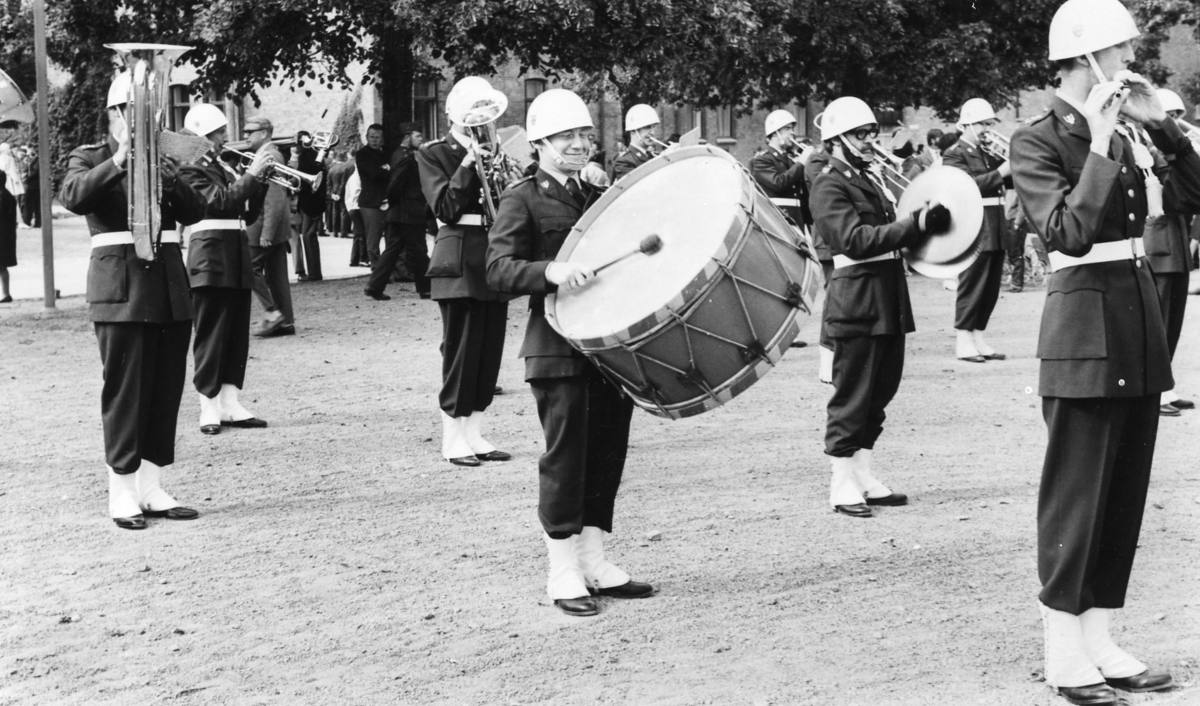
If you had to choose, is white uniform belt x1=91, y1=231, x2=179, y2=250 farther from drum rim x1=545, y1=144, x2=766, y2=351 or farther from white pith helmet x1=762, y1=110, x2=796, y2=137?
white pith helmet x1=762, y1=110, x2=796, y2=137

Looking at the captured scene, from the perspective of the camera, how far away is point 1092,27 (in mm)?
4648

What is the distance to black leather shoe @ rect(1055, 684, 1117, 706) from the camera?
15.5 ft

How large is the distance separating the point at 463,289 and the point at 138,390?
214 cm

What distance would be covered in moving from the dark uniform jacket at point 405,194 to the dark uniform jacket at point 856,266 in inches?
380

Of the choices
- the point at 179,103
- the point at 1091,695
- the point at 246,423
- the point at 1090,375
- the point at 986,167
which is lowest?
the point at 246,423

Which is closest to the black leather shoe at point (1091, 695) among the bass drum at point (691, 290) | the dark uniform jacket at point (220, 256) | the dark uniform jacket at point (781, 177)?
the bass drum at point (691, 290)

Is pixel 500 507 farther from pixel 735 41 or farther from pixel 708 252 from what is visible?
pixel 735 41

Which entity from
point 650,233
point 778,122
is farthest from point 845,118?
point 778,122

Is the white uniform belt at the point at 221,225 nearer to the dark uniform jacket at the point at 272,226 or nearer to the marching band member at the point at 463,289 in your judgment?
the marching band member at the point at 463,289

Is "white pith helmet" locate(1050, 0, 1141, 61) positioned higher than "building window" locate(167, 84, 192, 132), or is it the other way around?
"building window" locate(167, 84, 192, 132)

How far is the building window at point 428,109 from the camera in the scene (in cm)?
3278

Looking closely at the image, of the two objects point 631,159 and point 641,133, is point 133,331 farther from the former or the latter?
point 641,133

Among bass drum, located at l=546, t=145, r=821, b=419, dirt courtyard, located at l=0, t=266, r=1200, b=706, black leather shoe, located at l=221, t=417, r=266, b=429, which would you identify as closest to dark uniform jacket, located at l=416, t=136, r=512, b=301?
dirt courtyard, located at l=0, t=266, r=1200, b=706

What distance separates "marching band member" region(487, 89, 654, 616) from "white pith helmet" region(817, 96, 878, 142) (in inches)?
70.6
